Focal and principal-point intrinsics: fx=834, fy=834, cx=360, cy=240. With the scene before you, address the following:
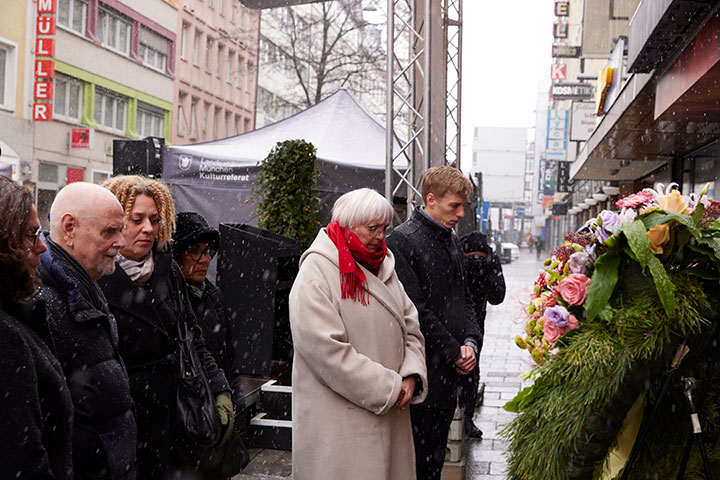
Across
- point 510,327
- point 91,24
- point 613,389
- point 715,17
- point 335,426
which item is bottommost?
point 510,327

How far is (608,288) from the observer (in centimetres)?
287

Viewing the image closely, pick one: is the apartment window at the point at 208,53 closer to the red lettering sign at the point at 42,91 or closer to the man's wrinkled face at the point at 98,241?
the red lettering sign at the point at 42,91

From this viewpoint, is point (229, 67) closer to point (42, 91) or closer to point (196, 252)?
point (42, 91)

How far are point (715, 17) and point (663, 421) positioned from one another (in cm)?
522

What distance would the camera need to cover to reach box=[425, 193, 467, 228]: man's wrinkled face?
443 cm

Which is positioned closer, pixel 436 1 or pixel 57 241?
pixel 57 241

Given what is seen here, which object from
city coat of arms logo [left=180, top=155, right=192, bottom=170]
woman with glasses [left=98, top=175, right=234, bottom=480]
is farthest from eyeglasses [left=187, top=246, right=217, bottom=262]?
city coat of arms logo [left=180, top=155, right=192, bottom=170]

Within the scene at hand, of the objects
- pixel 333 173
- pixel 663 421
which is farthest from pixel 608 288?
pixel 333 173

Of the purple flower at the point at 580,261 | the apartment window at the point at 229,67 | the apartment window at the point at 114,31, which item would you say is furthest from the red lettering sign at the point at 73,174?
the purple flower at the point at 580,261

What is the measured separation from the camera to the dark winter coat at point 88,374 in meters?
2.70

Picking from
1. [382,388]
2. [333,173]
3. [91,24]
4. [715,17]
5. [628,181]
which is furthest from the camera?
[91,24]

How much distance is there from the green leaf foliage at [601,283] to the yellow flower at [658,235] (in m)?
0.13

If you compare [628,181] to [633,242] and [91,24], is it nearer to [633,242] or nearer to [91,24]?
[91,24]

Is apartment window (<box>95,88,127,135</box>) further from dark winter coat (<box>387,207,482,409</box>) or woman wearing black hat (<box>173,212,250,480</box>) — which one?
dark winter coat (<box>387,207,482,409</box>)
